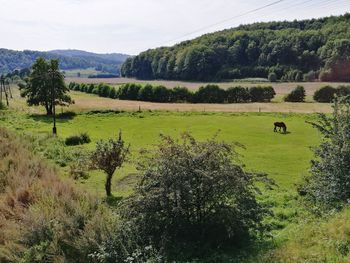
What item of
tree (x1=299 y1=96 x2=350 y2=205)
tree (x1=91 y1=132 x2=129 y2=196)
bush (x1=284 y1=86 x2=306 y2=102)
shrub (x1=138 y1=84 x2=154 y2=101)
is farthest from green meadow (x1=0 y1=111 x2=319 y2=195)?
bush (x1=284 y1=86 x2=306 y2=102)

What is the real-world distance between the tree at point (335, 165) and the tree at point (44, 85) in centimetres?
5701

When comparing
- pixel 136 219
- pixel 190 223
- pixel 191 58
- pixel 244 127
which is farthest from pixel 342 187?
pixel 191 58

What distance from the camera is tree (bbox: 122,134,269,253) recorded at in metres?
12.9

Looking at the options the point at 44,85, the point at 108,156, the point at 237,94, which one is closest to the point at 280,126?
the point at 108,156

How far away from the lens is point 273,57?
154 metres

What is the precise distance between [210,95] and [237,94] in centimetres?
570

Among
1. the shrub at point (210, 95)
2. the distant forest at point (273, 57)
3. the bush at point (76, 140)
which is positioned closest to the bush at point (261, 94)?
the shrub at point (210, 95)

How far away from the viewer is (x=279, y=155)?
107ft

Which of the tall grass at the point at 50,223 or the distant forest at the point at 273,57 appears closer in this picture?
the tall grass at the point at 50,223

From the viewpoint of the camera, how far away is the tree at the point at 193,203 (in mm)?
12922

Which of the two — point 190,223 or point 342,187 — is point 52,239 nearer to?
point 190,223

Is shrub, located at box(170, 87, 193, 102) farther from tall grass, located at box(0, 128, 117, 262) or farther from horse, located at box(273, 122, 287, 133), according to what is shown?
tall grass, located at box(0, 128, 117, 262)

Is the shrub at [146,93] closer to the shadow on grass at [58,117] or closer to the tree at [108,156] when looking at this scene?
the shadow on grass at [58,117]

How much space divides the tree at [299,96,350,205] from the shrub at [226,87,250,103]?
6710 centimetres
